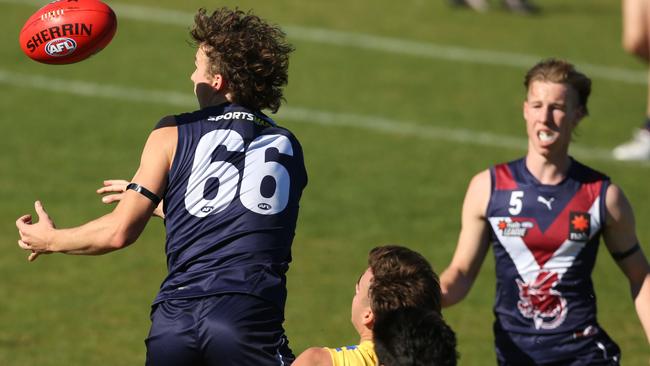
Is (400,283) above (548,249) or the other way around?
the other way around

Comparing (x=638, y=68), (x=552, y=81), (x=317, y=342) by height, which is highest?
(x=638, y=68)

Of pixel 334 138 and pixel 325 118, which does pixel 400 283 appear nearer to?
pixel 334 138

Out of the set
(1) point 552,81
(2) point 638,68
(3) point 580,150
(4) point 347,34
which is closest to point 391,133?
(3) point 580,150

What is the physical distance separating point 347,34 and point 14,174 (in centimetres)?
593

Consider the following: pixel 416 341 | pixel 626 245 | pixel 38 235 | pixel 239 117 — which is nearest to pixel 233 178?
pixel 239 117

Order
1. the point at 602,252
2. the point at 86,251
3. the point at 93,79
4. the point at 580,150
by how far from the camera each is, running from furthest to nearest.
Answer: the point at 93,79 < the point at 580,150 < the point at 602,252 < the point at 86,251

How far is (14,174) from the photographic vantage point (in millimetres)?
11906

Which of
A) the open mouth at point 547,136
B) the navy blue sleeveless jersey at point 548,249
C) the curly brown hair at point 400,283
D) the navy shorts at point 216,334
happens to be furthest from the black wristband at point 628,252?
the navy shorts at point 216,334

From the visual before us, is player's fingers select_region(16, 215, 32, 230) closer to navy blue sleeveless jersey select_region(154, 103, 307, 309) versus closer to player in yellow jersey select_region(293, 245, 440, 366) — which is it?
navy blue sleeveless jersey select_region(154, 103, 307, 309)

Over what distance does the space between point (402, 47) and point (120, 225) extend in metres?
11.1

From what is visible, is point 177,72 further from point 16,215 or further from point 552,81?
point 552,81

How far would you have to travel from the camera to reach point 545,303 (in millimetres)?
6484

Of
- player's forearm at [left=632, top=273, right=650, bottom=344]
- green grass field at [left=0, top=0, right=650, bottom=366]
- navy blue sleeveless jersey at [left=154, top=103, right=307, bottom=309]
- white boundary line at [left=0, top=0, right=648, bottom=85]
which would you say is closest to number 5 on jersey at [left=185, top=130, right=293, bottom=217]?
navy blue sleeveless jersey at [left=154, top=103, right=307, bottom=309]

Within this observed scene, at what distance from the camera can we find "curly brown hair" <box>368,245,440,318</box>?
188 inches
